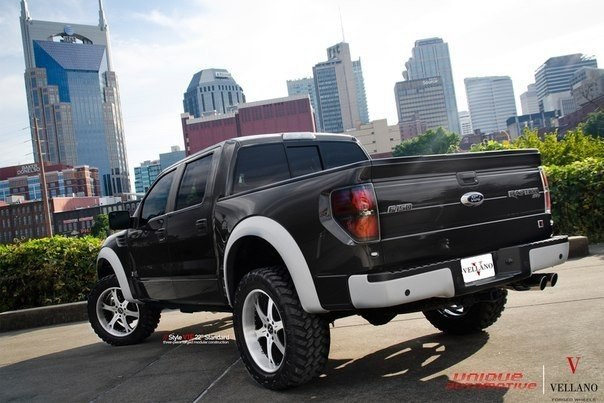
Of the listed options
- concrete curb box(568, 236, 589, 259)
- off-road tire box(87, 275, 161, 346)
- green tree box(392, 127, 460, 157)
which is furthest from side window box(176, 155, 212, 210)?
green tree box(392, 127, 460, 157)

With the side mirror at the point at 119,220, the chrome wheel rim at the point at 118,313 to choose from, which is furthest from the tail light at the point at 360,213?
the chrome wheel rim at the point at 118,313

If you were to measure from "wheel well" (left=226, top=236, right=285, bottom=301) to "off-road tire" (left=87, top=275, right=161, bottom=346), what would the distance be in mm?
2276

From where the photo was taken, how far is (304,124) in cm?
16250

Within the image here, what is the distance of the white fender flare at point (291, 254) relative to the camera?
3.30m

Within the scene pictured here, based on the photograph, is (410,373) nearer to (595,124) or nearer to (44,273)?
(44,273)

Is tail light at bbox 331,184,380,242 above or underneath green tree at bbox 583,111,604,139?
underneath

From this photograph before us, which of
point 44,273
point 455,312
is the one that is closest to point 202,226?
point 455,312

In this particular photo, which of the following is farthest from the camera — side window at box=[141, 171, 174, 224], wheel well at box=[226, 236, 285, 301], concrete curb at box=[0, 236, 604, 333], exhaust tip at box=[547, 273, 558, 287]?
concrete curb at box=[0, 236, 604, 333]

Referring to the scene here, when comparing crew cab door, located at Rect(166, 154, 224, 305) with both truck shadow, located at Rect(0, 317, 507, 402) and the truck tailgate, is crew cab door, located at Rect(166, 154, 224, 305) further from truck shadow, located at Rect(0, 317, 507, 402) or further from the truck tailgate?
the truck tailgate

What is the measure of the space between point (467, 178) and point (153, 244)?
308 cm

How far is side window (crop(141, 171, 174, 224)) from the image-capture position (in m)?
5.31

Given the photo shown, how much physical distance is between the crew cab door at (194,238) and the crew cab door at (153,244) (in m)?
0.17

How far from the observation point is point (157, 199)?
5473mm

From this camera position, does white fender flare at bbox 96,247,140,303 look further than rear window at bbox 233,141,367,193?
Yes
